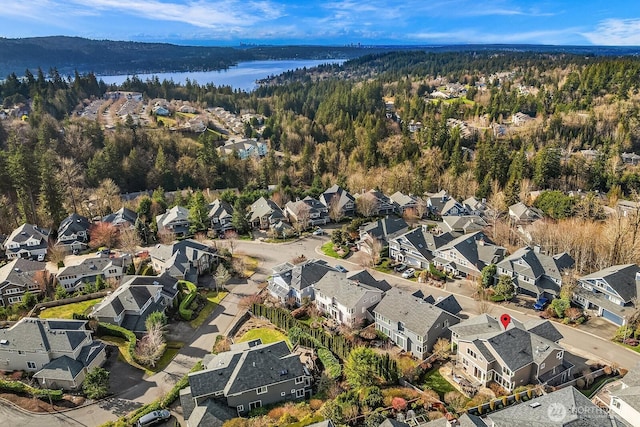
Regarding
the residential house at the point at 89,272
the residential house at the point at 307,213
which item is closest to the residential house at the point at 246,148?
the residential house at the point at 307,213

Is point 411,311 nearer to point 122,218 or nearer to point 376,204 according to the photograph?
point 376,204

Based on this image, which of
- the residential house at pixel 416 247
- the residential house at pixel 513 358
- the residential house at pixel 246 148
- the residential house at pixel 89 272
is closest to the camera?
the residential house at pixel 513 358

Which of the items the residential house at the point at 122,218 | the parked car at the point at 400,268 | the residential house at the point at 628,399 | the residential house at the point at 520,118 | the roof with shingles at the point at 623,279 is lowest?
the parked car at the point at 400,268

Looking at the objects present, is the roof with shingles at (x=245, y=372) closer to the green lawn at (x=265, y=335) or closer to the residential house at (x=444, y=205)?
the green lawn at (x=265, y=335)

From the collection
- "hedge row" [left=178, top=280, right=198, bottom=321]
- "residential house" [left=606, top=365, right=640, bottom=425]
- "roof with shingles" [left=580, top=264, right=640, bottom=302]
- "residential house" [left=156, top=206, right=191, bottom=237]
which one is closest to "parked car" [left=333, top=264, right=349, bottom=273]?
"hedge row" [left=178, top=280, right=198, bottom=321]

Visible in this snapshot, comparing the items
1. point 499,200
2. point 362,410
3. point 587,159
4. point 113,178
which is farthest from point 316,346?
point 587,159

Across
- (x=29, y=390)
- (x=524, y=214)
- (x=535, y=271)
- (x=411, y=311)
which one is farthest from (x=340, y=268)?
(x=29, y=390)

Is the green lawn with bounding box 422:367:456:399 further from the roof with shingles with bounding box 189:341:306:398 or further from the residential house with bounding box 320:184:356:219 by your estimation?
the residential house with bounding box 320:184:356:219
